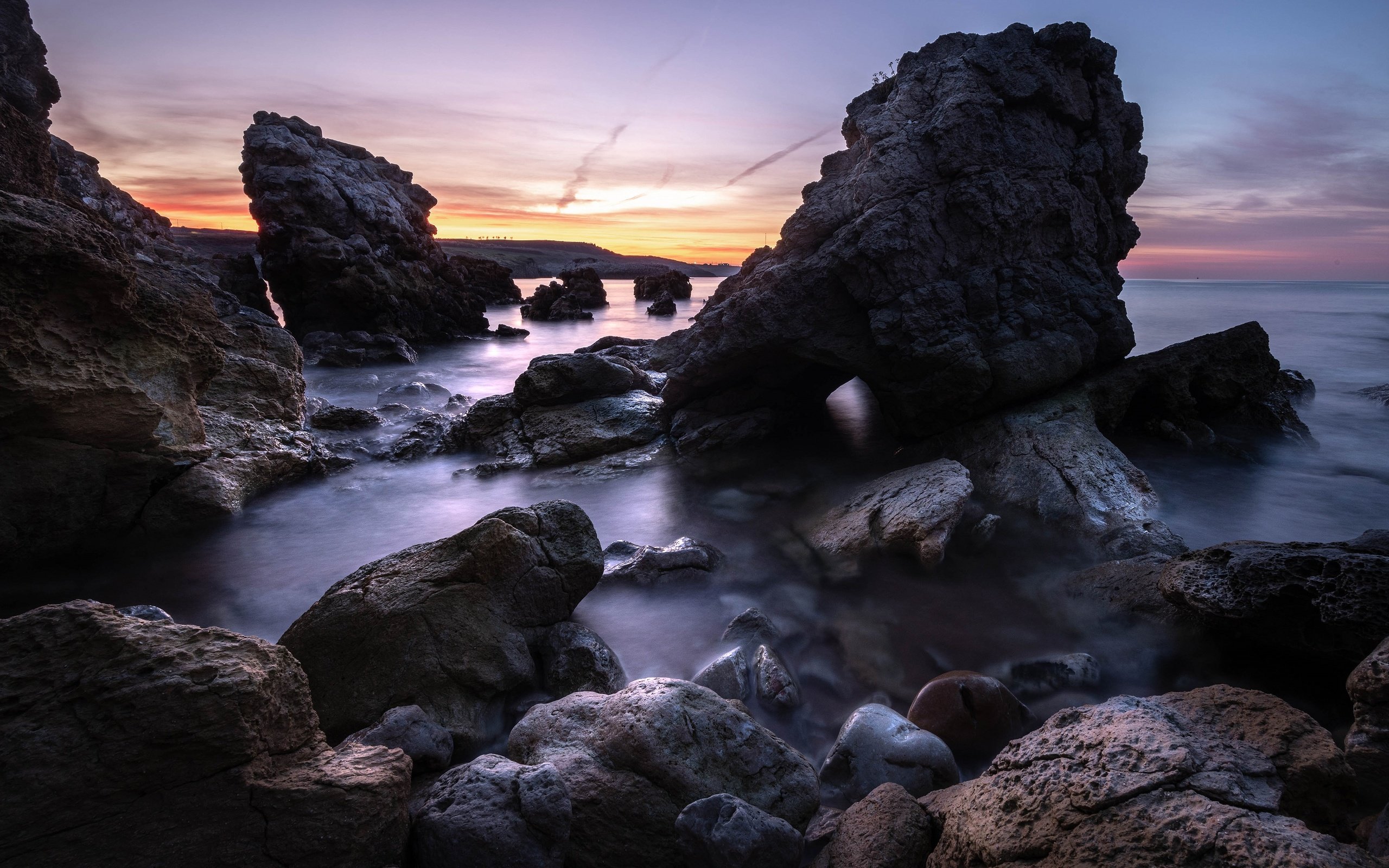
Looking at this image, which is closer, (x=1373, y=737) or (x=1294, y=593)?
(x=1373, y=737)

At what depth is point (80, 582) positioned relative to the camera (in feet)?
21.4

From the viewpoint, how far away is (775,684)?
4980 millimetres

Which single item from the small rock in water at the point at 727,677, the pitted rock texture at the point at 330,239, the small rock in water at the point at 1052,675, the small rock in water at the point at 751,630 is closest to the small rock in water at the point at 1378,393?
the small rock in water at the point at 1052,675

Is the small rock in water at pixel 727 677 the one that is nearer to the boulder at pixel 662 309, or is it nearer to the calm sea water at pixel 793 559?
the calm sea water at pixel 793 559

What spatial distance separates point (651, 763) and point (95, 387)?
5.95 meters

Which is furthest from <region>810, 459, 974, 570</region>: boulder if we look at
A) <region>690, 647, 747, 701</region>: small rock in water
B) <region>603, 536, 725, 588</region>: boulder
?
<region>690, 647, 747, 701</region>: small rock in water

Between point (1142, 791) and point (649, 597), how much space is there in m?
4.56

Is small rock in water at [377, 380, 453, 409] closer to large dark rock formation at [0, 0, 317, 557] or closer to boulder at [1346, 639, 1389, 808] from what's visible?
large dark rock formation at [0, 0, 317, 557]

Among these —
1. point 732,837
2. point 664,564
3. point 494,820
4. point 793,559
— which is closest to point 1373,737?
point 732,837

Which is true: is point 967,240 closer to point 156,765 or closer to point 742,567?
point 742,567

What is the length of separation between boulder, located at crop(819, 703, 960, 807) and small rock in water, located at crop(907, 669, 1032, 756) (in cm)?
22

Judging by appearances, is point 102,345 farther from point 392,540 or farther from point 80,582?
point 392,540

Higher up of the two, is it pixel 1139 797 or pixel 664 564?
pixel 1139 797

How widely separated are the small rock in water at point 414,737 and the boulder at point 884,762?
2114mm
